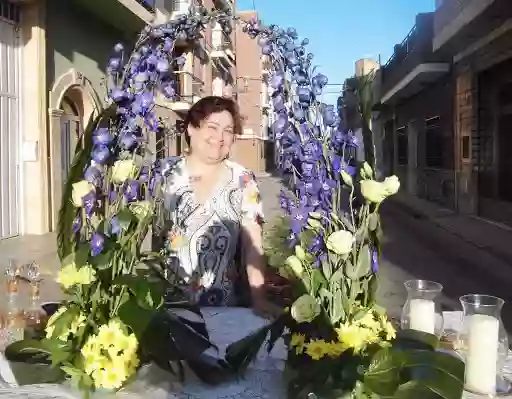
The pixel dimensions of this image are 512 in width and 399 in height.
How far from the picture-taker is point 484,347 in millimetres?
1254

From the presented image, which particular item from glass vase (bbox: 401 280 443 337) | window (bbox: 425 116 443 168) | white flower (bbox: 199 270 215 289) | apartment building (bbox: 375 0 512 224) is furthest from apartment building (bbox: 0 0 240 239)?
window (bbox: 425 116 443 168)

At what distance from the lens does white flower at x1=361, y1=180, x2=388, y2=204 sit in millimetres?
1206

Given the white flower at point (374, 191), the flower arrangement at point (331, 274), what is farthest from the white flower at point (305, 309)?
the white flower at point (374, 191)

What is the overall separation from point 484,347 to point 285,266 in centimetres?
46

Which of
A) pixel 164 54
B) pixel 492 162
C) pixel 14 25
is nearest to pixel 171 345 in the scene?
pixel 164 54

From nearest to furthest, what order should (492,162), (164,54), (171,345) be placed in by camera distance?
(171,345)
(164,54)
(492,162)

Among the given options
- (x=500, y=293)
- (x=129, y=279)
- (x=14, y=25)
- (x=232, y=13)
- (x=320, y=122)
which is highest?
(x=14, y=25)

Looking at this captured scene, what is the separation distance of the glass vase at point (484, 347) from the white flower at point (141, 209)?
Answer: 30.1 inches

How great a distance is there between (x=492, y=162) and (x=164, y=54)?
10.8 meters

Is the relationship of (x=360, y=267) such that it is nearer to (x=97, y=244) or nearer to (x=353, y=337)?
(x=353, y=337)

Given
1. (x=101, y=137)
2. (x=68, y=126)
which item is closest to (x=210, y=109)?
(x=101, y=137)

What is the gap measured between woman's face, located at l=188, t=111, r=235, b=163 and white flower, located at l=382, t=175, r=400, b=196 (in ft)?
2.88

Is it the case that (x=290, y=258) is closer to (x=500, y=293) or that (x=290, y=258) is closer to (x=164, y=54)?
(x=164, y=54)

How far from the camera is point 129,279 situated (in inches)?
49.9
